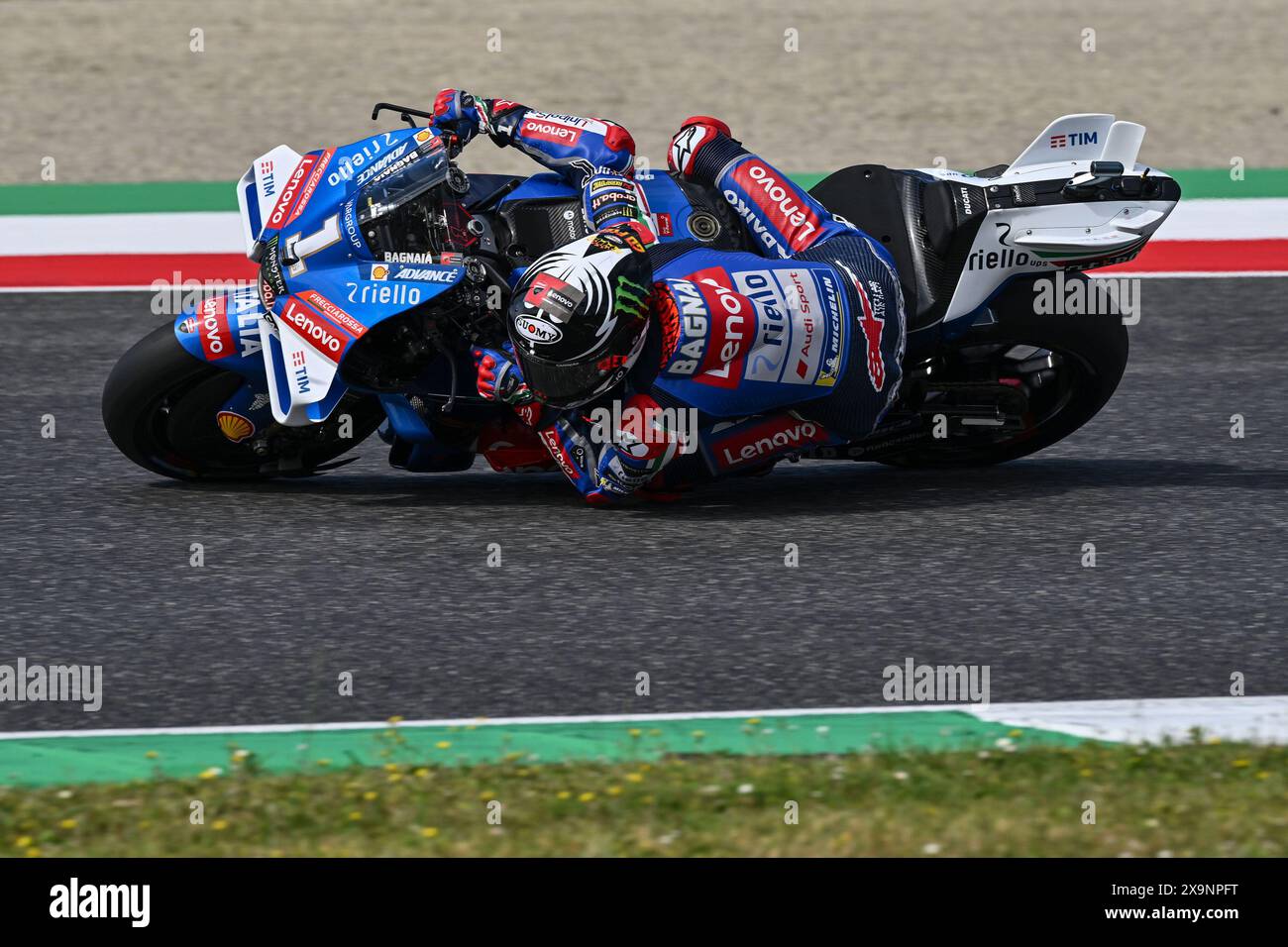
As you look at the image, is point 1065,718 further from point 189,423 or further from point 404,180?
point 189,423

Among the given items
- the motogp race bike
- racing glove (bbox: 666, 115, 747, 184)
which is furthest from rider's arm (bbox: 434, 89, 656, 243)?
racing glove (bbox: 666, 115, 747, 184)

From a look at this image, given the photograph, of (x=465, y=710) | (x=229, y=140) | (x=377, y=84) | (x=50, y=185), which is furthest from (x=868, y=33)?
(x=465, y=710)

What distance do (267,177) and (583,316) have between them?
4.21ft

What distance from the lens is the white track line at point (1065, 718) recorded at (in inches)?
195

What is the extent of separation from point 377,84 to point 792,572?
10536mm

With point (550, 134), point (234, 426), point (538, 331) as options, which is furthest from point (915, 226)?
point (234, 426)

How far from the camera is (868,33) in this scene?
17.4m

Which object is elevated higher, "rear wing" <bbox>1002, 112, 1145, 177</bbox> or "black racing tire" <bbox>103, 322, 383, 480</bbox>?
A: "rear wing" <bbox>1002, 112, 1145, 177</bbox>

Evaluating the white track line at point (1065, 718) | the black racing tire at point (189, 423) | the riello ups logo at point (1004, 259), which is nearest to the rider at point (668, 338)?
the riello ups logo at point (1004, 259)

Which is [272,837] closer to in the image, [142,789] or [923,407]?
[142,789]

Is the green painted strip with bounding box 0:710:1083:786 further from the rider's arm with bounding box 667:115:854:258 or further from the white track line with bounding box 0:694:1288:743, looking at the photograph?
the rider's arm with bounding box 667:115:854:258

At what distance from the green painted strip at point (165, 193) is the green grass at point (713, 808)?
826cm

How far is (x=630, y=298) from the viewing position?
236 inches

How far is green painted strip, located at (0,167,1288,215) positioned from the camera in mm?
12375
